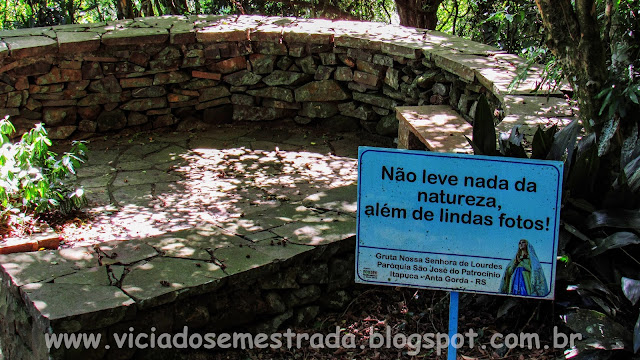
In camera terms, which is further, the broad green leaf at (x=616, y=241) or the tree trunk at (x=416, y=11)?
the tree trunk at (x=416, y=11)

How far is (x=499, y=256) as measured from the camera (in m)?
2.20

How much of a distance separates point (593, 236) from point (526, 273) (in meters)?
0.93

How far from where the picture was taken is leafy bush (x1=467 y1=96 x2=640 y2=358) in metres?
2.58

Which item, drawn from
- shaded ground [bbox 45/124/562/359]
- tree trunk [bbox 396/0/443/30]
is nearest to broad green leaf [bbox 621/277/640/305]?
shaded ground [bbox 45/124/562/359]

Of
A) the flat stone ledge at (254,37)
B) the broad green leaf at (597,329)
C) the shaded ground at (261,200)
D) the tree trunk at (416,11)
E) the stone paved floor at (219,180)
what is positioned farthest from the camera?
the tree trunk at (416,11)

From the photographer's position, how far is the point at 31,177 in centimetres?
410

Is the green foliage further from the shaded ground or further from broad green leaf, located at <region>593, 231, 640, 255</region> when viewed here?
broad green leaf, located at <region>593, 231, 640, 255</region>

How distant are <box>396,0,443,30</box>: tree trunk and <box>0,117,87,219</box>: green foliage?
4.36 meters

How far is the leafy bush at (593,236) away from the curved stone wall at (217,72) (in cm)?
218

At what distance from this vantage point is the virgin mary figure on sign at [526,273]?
85.9 inches

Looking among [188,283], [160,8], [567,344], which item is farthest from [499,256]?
[160,8]

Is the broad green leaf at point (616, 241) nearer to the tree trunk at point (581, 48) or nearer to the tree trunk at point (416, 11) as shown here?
the tree trunk at point (581, 48)

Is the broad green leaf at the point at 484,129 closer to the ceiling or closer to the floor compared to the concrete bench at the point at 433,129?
closer to the ceiling

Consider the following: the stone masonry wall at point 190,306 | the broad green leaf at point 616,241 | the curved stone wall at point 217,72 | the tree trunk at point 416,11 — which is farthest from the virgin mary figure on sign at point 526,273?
the tree trunk at point 416,11
